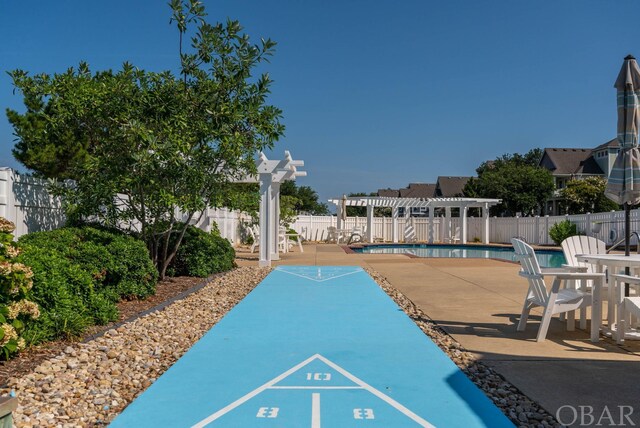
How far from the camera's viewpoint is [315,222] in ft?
103

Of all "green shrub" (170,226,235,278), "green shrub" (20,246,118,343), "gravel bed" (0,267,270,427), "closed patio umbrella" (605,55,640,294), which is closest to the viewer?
"gravel bed" (0,267,270,427)

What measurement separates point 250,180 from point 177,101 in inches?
219

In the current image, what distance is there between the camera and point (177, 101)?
325 inches

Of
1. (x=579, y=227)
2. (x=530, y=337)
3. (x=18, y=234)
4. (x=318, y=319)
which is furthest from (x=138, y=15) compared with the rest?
(x=579, y=227)

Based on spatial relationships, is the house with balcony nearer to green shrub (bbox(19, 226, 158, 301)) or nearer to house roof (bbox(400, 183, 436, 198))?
house roof (bbox(400, 183, 436, 198))

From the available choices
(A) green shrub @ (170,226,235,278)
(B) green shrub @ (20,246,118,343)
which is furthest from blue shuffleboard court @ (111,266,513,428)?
(A) green shrub @ (170,226,235,278)

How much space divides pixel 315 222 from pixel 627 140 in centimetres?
2553

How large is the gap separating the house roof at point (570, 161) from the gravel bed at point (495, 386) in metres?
45.2

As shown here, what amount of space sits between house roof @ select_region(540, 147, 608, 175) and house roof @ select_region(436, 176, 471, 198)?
11826 millimetres

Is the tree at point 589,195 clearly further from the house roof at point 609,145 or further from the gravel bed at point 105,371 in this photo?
the gravel bed at point 105,371

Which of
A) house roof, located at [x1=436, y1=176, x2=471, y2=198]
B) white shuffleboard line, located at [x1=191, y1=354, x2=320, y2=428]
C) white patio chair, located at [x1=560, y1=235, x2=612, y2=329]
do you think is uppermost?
house roof, located at [x1=436, y1=176, x2=471, y2=198]

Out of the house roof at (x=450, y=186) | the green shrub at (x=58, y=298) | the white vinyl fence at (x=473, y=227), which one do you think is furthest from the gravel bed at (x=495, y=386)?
the house roof at (x=450, y=186)

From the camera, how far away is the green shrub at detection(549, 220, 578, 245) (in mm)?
23141

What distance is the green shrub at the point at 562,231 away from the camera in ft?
75.9
